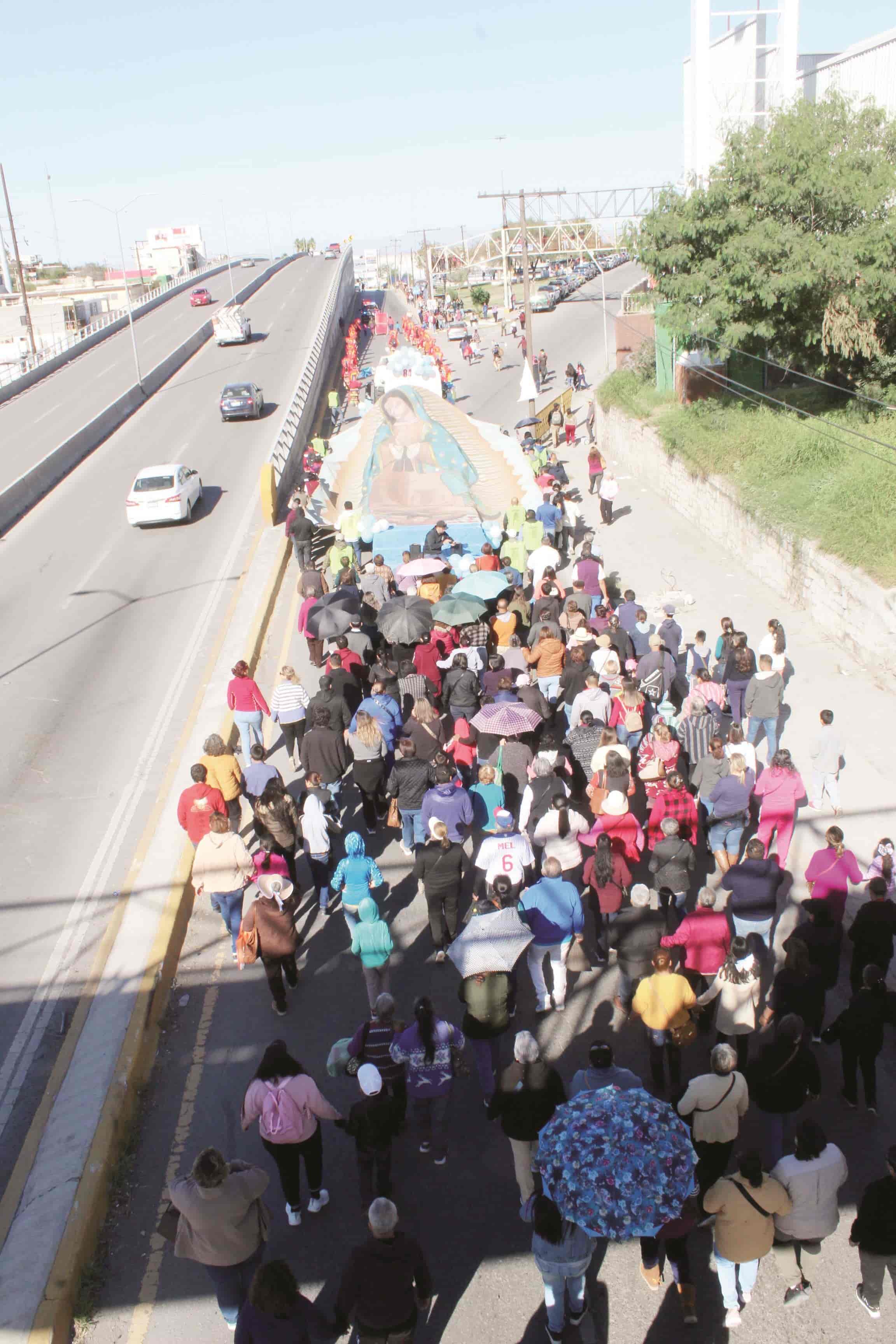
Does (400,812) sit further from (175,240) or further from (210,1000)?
(175,240)

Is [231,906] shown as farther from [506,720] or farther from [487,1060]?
[506,720]

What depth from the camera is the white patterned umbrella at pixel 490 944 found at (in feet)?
23.5

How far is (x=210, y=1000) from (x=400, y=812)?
2.43 metres

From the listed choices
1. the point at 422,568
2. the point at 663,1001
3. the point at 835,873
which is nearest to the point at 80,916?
the point at 663,1001

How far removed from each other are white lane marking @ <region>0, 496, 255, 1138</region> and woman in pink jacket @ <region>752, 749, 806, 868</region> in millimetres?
5823

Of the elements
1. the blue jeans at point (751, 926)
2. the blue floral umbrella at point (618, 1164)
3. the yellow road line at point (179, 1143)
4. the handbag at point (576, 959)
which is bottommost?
the yellow road line at point (179, 1143)

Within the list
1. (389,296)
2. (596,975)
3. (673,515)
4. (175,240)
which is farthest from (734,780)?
(175,240)

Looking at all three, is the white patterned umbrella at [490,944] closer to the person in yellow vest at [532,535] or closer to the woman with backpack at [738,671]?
the woman with backpack at [738,671]

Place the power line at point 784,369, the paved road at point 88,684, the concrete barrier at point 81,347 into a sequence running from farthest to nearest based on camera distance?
the concrete barrier at point 81,347 < the power line at point 784,369 < the paved road at point 88,684

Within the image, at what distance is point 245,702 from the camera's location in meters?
12.2

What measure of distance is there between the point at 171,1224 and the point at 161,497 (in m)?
21.4

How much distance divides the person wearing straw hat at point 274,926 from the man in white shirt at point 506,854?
154 cm

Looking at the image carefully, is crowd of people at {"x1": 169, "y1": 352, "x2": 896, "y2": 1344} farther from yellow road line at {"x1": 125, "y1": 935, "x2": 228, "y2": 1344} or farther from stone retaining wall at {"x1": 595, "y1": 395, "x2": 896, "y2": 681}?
stone retaining wall at {"x1": 595, "y1": 395, "x2": 896, "y2": 681}

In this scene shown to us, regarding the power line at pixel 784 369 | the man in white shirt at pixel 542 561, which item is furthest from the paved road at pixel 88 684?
the power line at pixel 784 369
